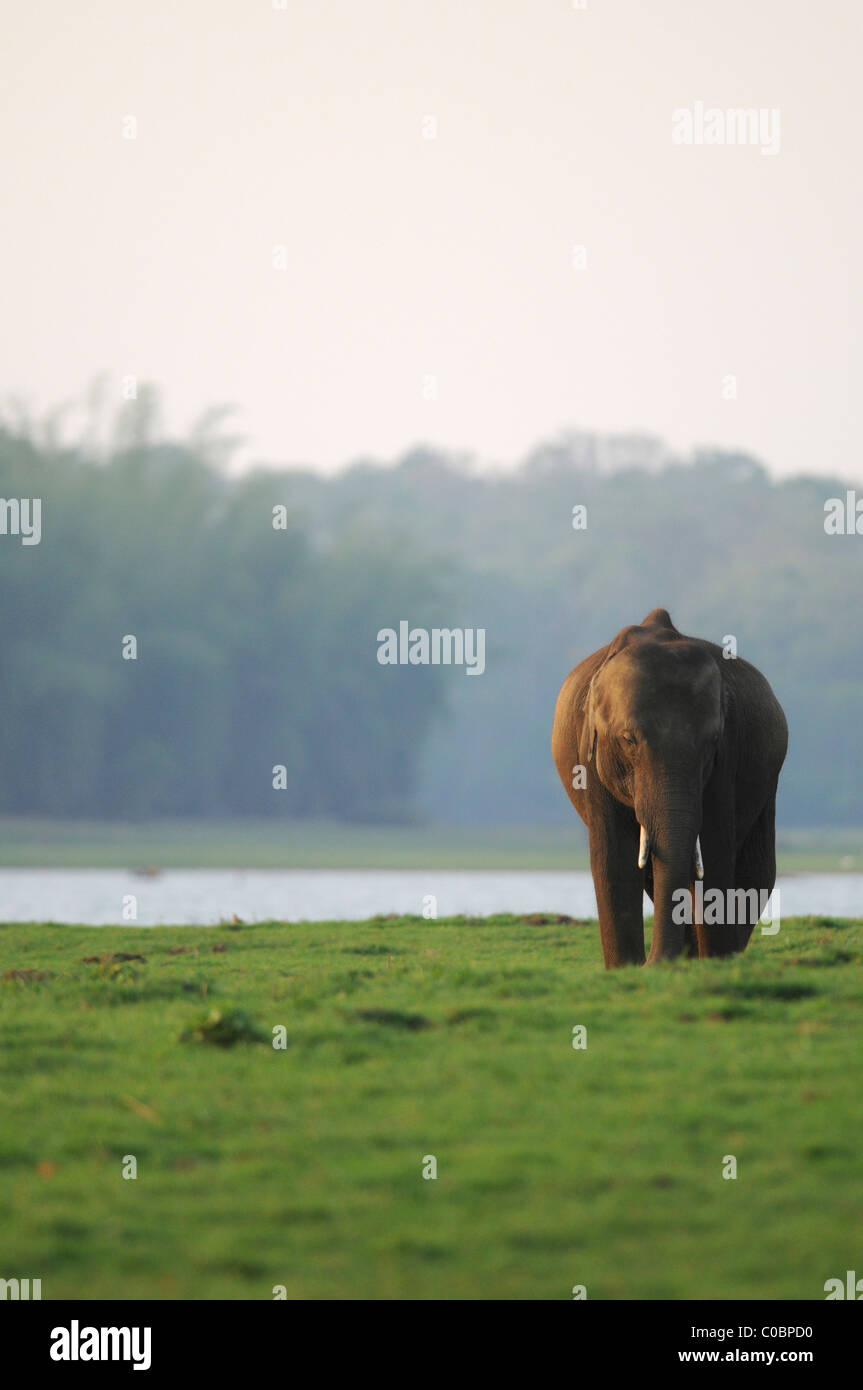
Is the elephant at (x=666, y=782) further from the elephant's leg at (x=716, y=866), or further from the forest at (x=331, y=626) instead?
the forest at (x=331, y=626)

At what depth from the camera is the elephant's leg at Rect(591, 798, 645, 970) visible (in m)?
13.6

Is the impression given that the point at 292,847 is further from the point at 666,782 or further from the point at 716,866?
the point at 666,782

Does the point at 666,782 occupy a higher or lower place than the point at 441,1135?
higher

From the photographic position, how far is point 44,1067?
9.28 metres

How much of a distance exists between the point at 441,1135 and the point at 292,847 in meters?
53.3

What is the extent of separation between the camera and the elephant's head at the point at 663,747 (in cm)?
1286

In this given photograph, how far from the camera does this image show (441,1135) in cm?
749

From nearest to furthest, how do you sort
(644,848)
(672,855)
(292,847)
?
(672,855) → (644,848) → (292,847)

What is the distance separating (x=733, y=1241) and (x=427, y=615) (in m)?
72.9

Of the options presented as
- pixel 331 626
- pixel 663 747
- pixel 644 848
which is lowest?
pixel 644 848

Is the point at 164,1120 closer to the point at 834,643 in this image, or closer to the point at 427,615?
the point at 427,615

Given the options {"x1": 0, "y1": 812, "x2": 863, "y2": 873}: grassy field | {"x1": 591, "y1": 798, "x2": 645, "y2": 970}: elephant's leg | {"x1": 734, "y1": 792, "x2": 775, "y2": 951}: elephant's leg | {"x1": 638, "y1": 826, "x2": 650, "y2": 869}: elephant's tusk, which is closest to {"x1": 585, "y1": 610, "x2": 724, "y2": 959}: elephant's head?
{"x1": 638, "y1": 826, "x2": 650, "y2": 869}: elephant's tusk

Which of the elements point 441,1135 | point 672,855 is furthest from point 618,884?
point 441,1135
